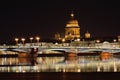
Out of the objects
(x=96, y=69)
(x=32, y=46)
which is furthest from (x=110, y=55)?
(x=96, y=69)

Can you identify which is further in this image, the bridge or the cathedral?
the cathedral

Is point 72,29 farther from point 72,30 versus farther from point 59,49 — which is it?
point 59,49

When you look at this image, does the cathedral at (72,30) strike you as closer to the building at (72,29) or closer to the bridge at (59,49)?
the building at (72,29)

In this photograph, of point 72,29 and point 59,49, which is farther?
point 72,29

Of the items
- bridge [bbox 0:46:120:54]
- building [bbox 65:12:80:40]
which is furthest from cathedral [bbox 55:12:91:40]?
bridge [bbox 0:46:120:54]

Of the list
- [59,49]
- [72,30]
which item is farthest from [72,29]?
[59,49]

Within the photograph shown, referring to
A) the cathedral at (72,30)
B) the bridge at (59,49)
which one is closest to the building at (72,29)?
the cathedral at (72,30)

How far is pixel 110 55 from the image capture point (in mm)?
117938

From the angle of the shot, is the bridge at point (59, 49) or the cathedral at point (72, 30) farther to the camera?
the cathedral at point (72, 30)

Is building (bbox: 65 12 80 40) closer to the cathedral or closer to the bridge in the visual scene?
the cathedral
